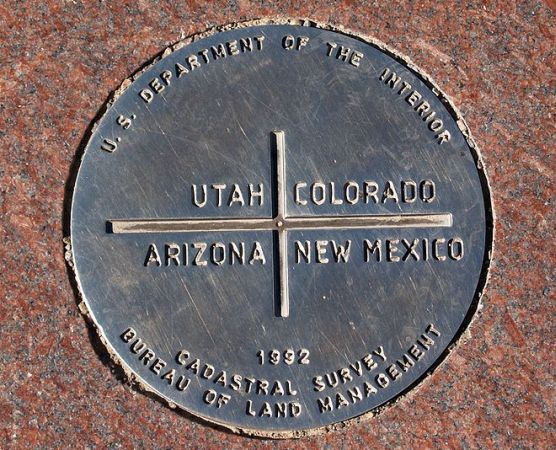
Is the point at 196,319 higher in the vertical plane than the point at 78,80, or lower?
lower

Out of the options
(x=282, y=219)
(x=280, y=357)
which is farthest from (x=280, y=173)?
(x=280, y=357)

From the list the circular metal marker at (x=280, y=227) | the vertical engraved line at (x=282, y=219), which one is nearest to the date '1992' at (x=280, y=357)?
the circular metal marker at (x=280, y=227)

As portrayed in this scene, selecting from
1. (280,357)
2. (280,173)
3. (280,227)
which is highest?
(280,173)

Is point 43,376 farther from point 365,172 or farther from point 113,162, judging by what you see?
point 365,172

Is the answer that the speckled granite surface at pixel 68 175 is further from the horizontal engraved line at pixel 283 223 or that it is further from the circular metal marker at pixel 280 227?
the horizontal engraved line at pixel 283 223

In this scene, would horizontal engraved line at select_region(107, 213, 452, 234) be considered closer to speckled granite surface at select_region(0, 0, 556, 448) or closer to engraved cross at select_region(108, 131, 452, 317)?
engraved cross at select_region(108, 131, 452, 317)

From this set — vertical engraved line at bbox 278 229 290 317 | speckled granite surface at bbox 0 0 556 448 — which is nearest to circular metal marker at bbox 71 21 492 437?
vertical engraved line at bbox 278 229 290 317

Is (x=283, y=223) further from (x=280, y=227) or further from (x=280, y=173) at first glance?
(x=280, y=173)

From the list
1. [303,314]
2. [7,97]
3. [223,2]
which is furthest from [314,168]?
[7,97]
